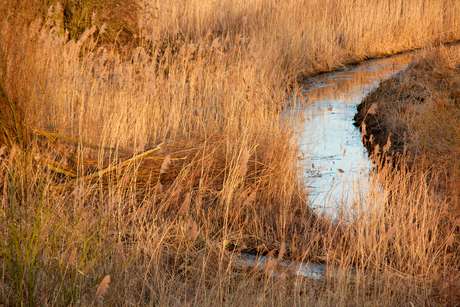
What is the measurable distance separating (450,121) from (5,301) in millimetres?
3238

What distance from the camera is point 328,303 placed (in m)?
2.24

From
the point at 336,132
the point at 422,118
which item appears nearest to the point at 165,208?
the point at 422,118

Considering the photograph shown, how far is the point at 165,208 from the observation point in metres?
3.19

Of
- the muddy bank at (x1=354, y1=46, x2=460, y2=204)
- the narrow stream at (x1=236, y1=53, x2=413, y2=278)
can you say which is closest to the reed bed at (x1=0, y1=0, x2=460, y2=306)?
the narrow stream at (x1=236, y1=53, x2=413, y2=278)

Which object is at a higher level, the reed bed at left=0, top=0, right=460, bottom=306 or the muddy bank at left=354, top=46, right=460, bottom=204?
the muddy bank at left=354, top=46, right=460, bottom=204

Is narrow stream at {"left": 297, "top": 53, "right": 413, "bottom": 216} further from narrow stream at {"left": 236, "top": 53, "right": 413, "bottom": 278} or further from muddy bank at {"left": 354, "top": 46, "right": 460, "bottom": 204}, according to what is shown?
muddy bank at {"left": 354, "top": 46, "right": 460, "bottom": 204}

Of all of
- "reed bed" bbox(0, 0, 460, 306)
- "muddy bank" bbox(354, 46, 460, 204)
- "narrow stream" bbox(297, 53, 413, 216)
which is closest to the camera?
"reed bed" bbox(0, 0, 460, 306)

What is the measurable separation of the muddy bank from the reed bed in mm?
346

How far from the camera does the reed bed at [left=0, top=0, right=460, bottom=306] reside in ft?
7.29

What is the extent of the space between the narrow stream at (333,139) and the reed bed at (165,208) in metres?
0.13

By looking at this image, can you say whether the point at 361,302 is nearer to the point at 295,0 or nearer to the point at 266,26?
the point at 266,26

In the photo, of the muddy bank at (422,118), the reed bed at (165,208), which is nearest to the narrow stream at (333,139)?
the reed bed at (165,208)

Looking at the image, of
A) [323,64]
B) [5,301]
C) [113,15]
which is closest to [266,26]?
[323,64]

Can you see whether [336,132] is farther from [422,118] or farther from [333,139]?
[422,118]
